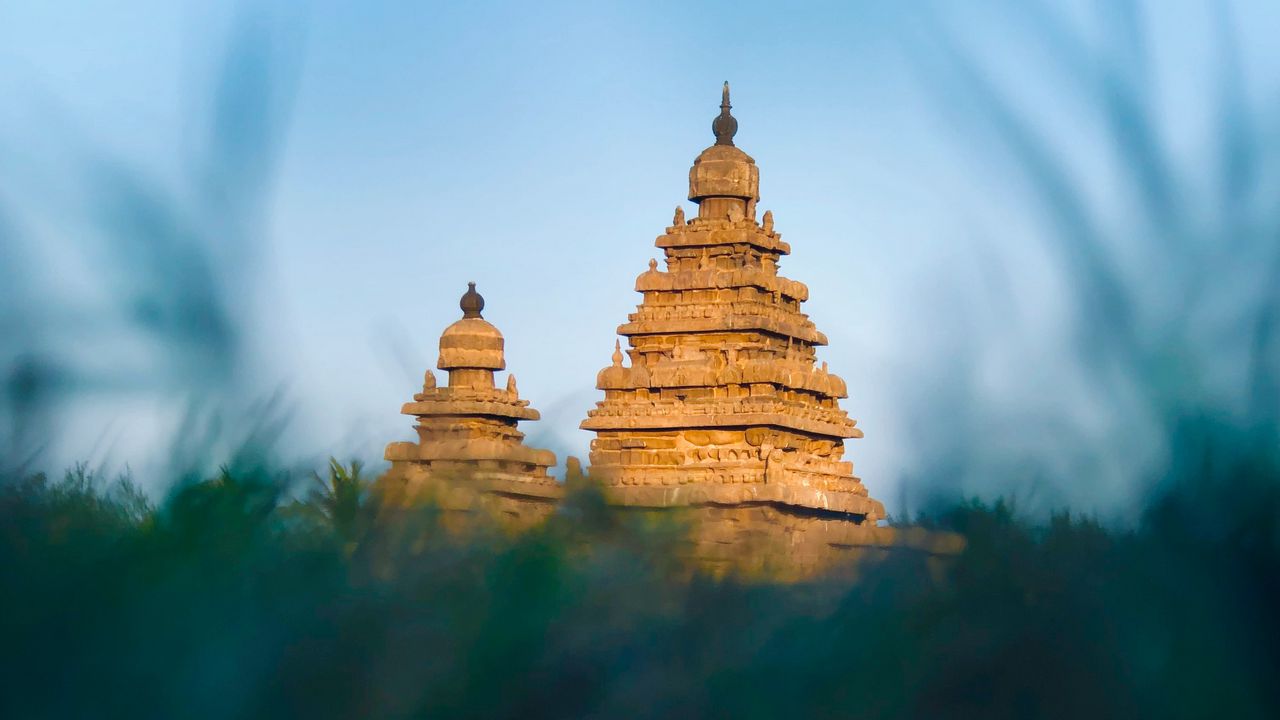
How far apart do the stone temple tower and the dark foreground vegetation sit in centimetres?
2544

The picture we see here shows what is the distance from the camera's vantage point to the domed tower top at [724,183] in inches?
2301

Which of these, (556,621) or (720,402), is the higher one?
(720,402)

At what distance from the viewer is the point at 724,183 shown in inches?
2297

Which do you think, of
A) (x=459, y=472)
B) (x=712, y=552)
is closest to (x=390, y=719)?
(x=459, y=472)

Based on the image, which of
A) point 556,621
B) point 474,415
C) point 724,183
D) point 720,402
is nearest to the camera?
point 556,621

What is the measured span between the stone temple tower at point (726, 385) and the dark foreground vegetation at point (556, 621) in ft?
83.5

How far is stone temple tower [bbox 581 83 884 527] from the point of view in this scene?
55125mm

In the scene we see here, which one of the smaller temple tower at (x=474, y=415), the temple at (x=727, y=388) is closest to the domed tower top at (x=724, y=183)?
the temple at (x=727, y=388)

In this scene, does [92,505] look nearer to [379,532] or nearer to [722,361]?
[379,532]

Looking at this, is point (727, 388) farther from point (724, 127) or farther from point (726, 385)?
point (724, 127)

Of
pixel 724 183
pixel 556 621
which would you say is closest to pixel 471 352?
pixel 724 183

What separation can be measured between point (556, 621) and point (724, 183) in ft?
103

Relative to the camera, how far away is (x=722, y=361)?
57.0 metres

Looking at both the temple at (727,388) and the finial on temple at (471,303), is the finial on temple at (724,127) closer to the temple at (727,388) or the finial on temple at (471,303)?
the temple at (727,388)
